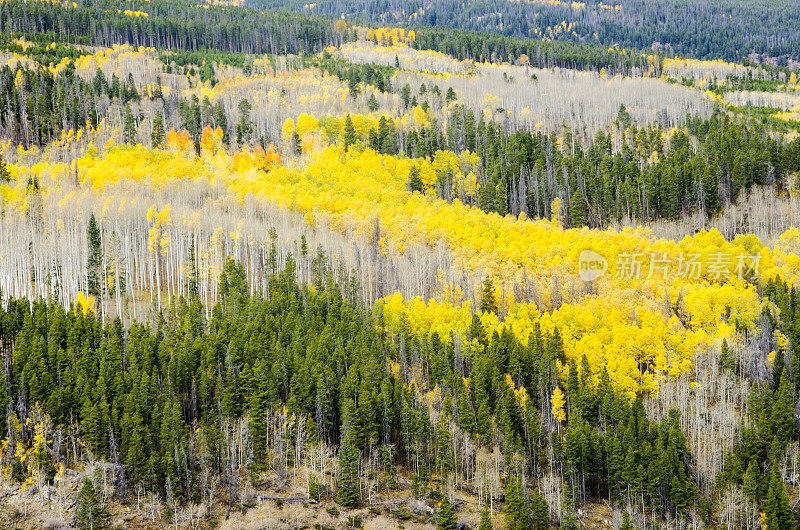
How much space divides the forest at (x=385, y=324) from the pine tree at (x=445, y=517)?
1.07 ft

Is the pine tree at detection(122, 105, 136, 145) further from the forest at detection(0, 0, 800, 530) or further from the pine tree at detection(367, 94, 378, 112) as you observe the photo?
the pine tree at detection(367, 94, 378, 112)

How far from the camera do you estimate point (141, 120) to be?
6983 inches

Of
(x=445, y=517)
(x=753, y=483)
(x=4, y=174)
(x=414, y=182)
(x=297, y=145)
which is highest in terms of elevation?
(x=297, y=145)

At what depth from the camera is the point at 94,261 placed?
10681 centimetres

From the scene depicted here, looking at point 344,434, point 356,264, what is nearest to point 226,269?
point 356,264

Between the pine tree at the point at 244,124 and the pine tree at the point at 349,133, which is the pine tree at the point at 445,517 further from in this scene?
the pine tree at the point at 244,124

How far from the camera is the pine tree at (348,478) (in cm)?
7306

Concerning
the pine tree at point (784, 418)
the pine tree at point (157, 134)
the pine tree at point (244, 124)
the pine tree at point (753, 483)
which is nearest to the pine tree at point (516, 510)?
the pine tree at point (753, 483)

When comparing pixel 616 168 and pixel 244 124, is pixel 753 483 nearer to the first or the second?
pixel 616 168

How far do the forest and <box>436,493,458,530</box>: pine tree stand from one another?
325 millimetres

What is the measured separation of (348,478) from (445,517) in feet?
30.3

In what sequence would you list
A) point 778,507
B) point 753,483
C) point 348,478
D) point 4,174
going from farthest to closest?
point 4,174
point 753,483
point 348,478
point 778,507

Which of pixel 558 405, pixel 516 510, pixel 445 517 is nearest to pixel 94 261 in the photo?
pixel 445 517

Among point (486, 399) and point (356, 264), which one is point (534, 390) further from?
point (356, 264)
